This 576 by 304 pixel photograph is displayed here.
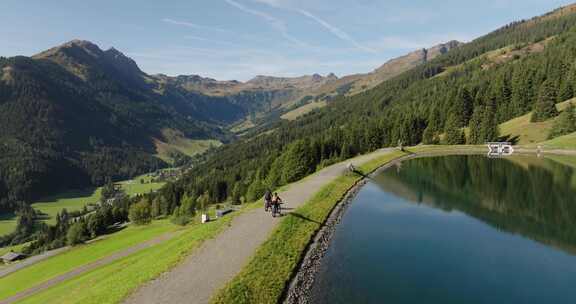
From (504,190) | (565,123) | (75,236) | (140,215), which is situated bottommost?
(75,236)

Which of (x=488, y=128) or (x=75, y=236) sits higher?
(x=488, y=128)

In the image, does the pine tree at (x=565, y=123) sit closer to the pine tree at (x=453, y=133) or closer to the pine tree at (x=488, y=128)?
the pine tree at (x=488, y=128)

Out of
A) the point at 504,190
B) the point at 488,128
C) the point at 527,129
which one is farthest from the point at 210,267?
the point at 527,129

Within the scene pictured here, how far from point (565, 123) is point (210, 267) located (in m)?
119

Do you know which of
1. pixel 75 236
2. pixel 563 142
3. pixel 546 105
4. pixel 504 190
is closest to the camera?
pixel 504 190

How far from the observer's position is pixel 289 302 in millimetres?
22844

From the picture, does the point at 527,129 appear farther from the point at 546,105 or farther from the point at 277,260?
the point at 277,260

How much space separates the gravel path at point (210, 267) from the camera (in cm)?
2212

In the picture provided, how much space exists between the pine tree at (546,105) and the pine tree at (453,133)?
2343 centimetres

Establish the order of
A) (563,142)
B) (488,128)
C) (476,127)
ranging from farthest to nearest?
(476,127) < (488,128) < (563,142)

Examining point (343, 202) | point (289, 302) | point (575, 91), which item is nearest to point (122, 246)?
point (343, 202)

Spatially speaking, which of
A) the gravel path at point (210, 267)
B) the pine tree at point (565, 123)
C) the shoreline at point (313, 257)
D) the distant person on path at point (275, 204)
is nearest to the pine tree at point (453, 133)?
the pine tree at point (565, 123)

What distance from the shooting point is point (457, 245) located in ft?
115

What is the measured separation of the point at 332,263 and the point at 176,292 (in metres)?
13.4
